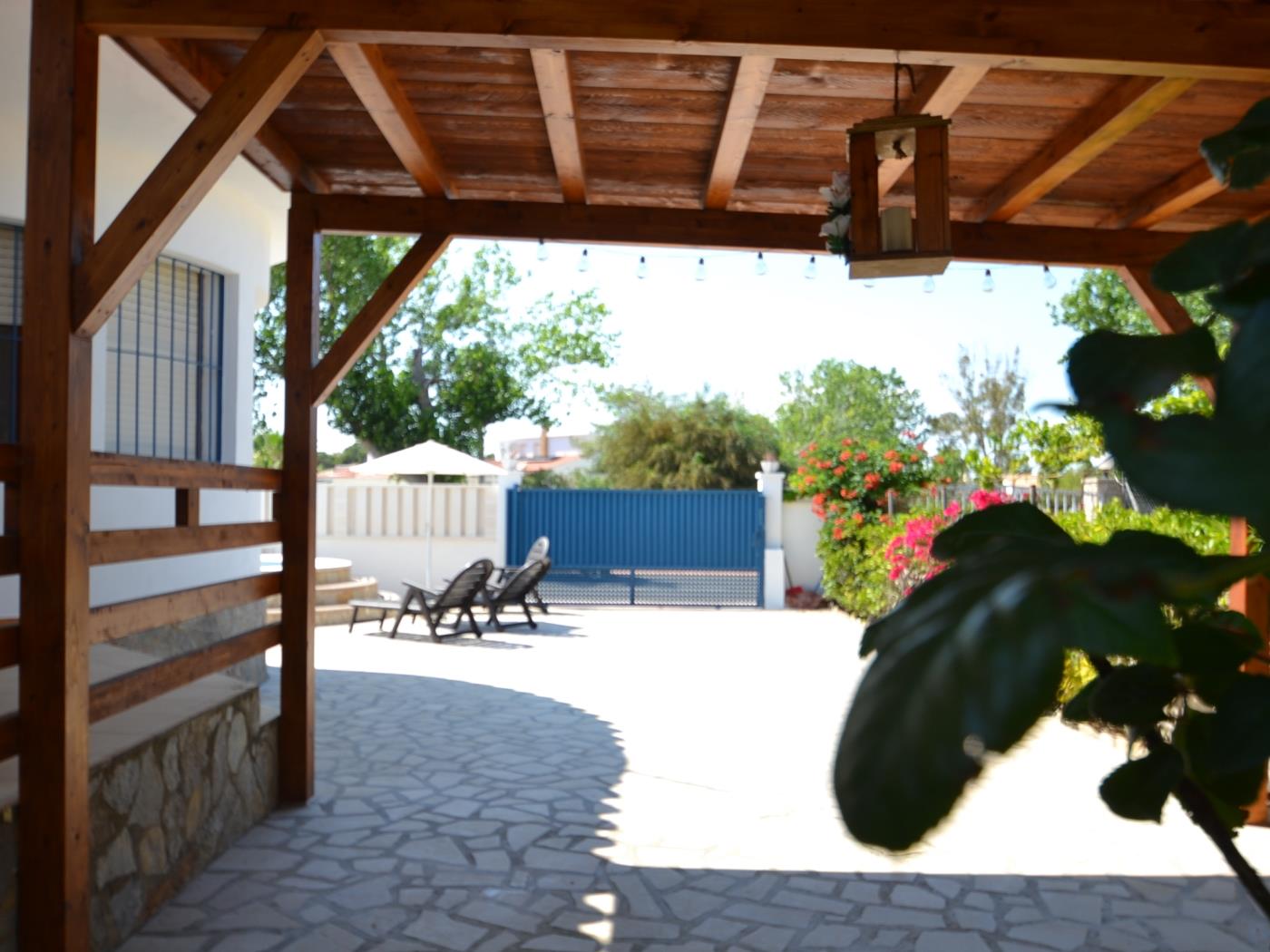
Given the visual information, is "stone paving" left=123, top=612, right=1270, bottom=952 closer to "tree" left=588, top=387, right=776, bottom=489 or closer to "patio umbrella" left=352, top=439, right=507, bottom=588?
"patio umbrella" left=352, top=439, right=507, bottom=588

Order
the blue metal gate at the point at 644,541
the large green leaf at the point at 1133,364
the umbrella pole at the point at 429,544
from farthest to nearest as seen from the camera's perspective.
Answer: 1. the blue metal gate at the point at 644,541
2. the umbrella pole at the point at 429,544
3. the large green leaf at the point at 1133,364

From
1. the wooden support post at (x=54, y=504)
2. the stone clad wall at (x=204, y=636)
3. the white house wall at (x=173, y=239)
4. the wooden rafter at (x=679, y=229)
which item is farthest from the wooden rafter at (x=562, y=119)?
the stone clad wall at (x=204, y=636)

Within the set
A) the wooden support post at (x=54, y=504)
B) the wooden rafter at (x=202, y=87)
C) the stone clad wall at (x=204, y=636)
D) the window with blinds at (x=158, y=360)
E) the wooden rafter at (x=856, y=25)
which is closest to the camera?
the wooden support post at (x=54, y=504)

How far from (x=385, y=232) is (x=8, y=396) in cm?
234

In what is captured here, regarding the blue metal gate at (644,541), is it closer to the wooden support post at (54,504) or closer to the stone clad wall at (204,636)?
the stone clad wall at (204,636)

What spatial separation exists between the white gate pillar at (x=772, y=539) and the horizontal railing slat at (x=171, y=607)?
9.79 m

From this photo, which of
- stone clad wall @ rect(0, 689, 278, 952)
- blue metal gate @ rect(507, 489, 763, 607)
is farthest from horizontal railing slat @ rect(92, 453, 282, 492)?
blue metal gate @ rect(507, 489, 763, 607)

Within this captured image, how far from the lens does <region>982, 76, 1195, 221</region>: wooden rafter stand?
13.7 feet

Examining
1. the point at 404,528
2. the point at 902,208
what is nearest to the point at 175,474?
the point at 902,208

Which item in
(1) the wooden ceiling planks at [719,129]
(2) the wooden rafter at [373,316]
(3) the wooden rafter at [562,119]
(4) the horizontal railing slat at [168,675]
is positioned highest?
(1) the wooden ceiling planks at [719,129]

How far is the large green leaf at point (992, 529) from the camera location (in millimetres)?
919

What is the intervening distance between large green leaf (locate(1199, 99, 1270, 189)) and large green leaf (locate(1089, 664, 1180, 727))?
375 millimetres

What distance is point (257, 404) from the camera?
979 inches

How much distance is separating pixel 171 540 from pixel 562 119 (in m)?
2.17
